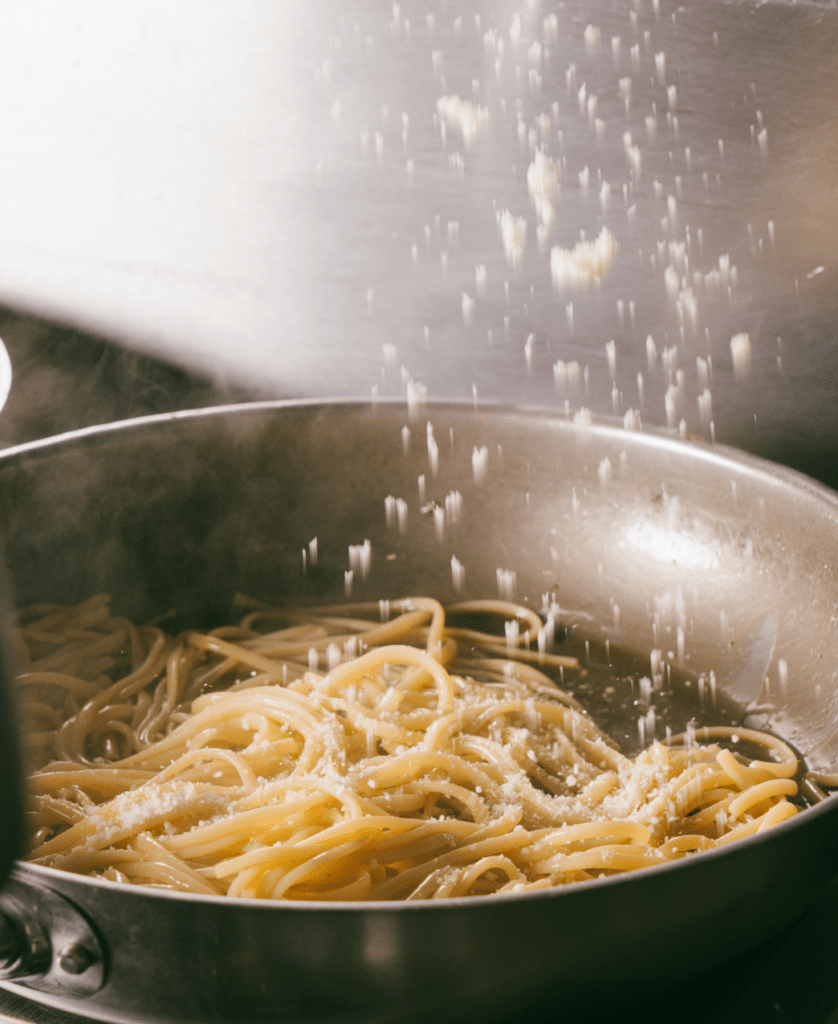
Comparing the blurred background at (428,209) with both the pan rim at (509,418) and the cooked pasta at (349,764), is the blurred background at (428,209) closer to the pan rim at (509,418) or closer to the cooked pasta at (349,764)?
the pan rim at (509,418)

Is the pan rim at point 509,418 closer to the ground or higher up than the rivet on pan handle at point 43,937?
higher up

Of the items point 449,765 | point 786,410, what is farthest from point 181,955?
point 786,410

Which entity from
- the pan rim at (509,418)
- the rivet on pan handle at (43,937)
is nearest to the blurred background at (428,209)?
the pan rim at (509,418)

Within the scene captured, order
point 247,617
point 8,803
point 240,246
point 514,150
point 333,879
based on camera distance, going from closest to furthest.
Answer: point 8,803 → point 333,879 → point 247,617 → point 514,150 → point 240,246

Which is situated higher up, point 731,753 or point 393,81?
point 393,81

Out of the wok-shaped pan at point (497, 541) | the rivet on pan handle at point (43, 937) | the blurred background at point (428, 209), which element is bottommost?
the rivet on pan handle at point (43, 937)

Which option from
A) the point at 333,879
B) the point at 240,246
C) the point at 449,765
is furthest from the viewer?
the point at 240,246

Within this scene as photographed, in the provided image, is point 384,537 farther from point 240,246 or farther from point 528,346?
point 240,246

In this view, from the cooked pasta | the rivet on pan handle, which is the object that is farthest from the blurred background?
the rivet on pan handle
